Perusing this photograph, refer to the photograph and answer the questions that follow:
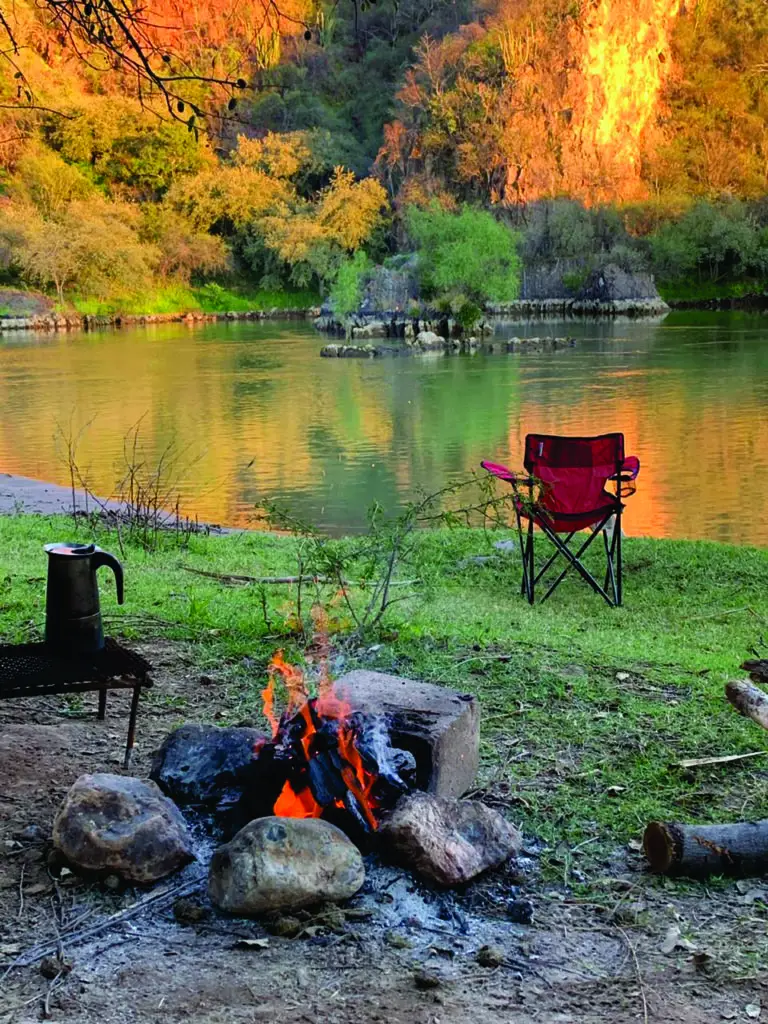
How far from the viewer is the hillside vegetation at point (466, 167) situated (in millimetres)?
45000

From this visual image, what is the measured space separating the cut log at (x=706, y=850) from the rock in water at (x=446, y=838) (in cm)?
31

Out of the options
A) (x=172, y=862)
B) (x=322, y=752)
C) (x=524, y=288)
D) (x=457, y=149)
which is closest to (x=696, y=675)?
(x=322, y=752)

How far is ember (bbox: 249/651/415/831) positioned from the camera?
7.72 feet

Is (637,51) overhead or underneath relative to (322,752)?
overhead

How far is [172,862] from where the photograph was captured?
2.24 m

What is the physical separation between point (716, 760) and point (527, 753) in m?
0.50

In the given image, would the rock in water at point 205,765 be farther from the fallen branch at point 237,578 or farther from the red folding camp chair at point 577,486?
the red folding camp chair at point 577,486

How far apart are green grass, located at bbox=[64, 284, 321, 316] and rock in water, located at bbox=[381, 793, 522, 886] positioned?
42.4 metres

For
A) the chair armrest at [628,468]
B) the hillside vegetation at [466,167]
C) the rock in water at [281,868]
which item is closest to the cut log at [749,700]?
the rock in water at [281,868]

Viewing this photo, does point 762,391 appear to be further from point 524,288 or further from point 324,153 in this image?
point 324,153

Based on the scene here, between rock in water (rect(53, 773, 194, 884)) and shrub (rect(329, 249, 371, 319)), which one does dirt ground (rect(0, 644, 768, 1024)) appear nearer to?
rock in water (rect(53, 773, 194, 884))

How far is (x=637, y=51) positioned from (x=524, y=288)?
54.2ft

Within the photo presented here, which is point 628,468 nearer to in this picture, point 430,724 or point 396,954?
point 430,724

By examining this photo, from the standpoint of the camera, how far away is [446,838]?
2.25m
